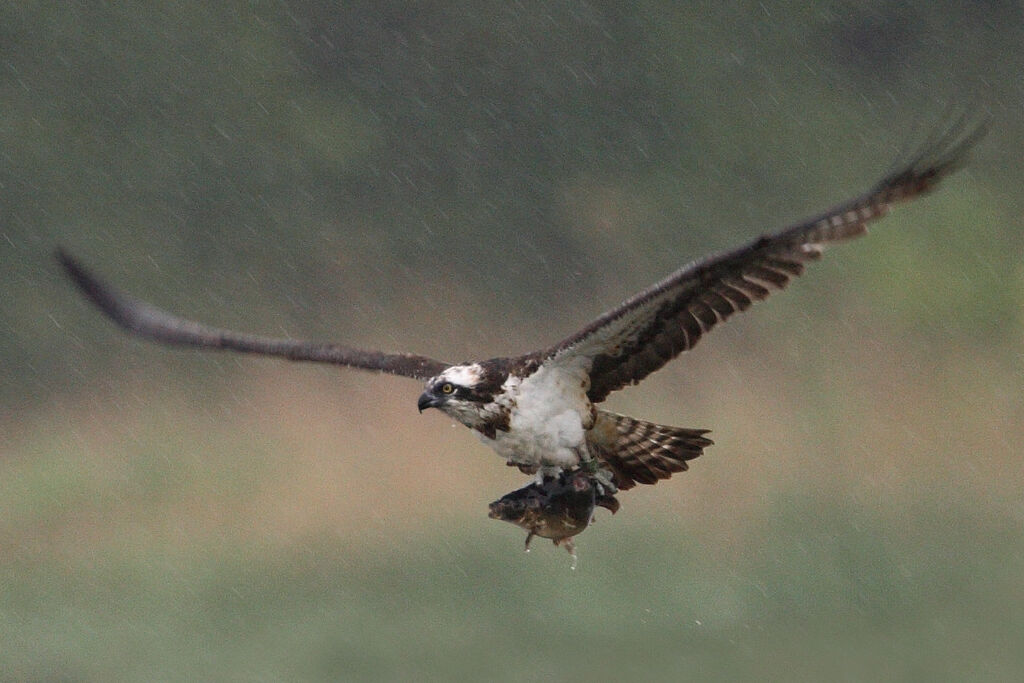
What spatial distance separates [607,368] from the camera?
903 cm

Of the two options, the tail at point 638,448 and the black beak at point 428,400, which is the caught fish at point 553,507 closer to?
the tail at point 638,448

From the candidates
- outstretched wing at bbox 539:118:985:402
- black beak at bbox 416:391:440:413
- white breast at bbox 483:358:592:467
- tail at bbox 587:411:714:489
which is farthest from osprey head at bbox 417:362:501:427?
tail at bbox 587:411:714:489

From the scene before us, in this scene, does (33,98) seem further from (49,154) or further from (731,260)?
(731,260)

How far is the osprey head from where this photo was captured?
8812mm

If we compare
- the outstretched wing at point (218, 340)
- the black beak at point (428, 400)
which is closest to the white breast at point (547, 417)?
the black beak at point (428, 400)

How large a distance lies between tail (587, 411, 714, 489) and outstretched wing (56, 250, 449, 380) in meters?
0.90

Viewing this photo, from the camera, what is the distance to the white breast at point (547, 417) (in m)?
8.86

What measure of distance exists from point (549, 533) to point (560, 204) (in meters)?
15.7

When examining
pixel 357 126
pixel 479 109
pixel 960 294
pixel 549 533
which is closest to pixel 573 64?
pixel 479 109

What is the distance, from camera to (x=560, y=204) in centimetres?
2439

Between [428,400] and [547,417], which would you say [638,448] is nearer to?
[547,417]

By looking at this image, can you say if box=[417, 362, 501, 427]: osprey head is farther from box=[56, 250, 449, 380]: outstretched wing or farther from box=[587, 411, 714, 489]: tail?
box=[587, 411, 714, 489]: tail

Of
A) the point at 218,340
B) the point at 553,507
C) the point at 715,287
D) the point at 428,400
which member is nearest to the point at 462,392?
the point at 428,400

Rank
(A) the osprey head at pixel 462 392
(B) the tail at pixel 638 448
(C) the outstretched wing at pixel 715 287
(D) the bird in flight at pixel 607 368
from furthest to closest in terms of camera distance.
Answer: (B) the tail at pixel 638 448 < (A) the osprey head at pixel 462 392 < (D) the bird in flight at pixel 607 368 < (C) the outstretched wing at pixel 715 287
